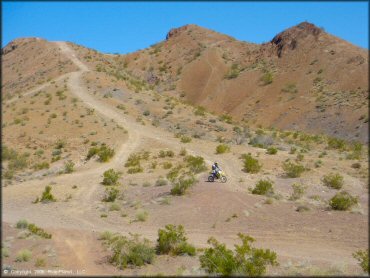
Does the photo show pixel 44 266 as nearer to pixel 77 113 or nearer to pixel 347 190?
pixel 347 190

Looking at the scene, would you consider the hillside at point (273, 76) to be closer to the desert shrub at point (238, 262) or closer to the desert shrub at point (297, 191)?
the desert shrub at point (297, 191)

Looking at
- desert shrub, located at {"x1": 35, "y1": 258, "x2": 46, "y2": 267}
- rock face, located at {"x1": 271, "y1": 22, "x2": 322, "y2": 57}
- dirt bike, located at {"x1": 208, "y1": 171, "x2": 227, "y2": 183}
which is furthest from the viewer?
rock face, located at {"x1": 271, "y1": 22, "x2": 322, "y2": 57}

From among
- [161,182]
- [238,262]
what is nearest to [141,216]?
[161,182]

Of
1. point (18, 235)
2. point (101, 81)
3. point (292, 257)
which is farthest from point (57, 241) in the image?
point (101, 81)

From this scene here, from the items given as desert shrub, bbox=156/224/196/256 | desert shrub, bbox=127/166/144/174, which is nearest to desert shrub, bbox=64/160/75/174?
desert shrub, bbox=127/166/144/174

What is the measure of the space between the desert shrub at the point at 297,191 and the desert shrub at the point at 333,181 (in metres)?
1.47

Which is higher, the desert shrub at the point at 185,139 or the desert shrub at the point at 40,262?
the desert shrub at the point at 185,139

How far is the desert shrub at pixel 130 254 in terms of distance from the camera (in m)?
12.7

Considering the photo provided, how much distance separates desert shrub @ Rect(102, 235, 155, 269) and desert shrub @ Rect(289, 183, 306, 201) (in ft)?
29.2

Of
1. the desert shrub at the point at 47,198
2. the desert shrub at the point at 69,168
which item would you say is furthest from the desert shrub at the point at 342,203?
the desert shrub at the point at 69,168

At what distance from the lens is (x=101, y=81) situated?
50.8 m

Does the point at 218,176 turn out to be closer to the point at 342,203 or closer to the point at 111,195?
the point at 111,195

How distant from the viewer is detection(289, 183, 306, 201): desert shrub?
795 inches

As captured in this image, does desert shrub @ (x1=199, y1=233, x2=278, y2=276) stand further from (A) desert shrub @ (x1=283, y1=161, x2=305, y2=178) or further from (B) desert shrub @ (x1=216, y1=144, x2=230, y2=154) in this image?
(B) desert shrub @ (x1=216, y1=144, x2=230, y2=154)
